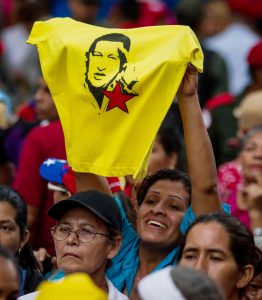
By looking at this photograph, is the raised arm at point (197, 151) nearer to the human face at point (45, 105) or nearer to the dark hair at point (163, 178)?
the dark hair at point (163, 178)

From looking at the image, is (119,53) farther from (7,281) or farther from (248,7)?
(248,7)

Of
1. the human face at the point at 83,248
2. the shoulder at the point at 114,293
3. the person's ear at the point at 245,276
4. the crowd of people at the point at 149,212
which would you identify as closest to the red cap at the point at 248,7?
the crowd of people at the point at 149,212

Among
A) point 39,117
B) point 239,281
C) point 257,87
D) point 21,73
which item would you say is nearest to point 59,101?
point 239,281

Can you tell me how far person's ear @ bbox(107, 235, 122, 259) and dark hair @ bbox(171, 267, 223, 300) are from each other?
156 cm

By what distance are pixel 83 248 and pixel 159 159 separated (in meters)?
1.80

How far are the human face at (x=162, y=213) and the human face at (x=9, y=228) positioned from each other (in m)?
0.67

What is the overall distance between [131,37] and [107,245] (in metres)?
1.13

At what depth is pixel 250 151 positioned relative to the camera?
8.64m

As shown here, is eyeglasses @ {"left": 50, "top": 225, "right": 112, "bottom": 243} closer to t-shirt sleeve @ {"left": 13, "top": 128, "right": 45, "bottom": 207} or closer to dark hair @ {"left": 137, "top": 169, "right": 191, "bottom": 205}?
dark hair @ {"left": 137, "top": 169, "right": 191, "bottom": 205}

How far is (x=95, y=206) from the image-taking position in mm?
6984

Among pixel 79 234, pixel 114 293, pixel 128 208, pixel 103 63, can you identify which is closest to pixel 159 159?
pixel 128 208

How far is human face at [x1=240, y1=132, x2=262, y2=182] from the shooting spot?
27.8ft

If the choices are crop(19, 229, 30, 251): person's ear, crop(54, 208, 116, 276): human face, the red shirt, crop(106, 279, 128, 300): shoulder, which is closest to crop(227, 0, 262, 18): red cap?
the red shirt

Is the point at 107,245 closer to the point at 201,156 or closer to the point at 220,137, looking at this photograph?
the point at 201,156
